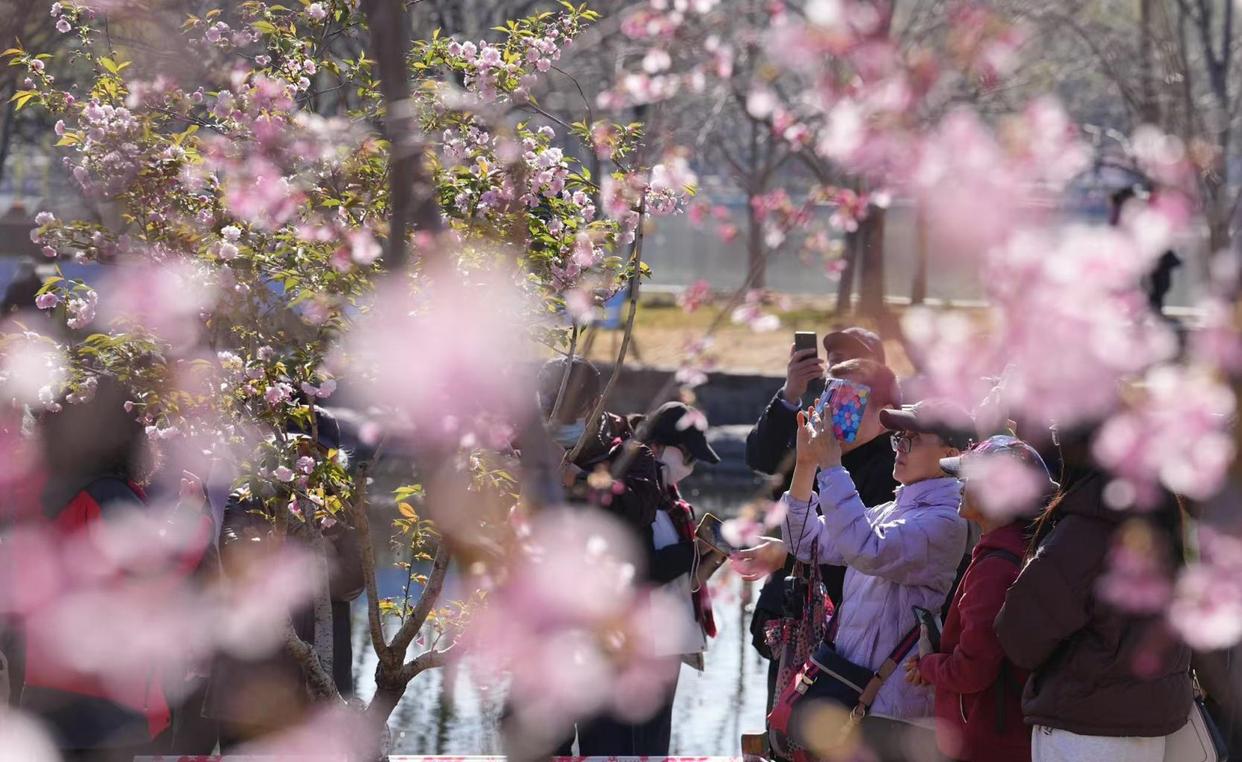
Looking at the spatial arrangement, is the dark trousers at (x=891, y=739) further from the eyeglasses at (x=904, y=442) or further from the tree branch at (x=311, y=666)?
the tree branch at (x=311, y=666)

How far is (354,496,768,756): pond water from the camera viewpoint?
628cm

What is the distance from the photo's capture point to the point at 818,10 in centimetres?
362

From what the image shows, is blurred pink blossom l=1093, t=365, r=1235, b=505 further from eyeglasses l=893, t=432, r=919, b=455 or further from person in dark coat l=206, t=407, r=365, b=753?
person in dark coat l=206, t=407, r=365, b=753

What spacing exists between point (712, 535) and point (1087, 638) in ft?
5.43

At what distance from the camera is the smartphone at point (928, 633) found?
377 cm

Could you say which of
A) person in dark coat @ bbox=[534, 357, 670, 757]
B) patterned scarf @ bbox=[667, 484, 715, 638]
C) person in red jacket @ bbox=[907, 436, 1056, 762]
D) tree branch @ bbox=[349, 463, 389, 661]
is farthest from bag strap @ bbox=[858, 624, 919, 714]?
tree branch @ bbox=[349, 463, 389, 661]

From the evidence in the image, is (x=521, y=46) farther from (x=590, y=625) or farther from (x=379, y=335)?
(x=590, y=625)

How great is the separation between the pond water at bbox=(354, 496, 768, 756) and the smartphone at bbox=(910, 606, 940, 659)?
235cm

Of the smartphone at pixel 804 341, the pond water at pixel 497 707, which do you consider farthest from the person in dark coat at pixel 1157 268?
the smartphone at pixel 804 341

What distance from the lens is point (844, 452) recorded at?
15.0 feet

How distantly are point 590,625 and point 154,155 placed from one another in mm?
1620

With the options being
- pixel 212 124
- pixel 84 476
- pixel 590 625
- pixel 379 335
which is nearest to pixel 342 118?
pixel 212 124

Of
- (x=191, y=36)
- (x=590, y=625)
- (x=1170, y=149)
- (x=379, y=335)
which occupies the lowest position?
(x=590, y=625)

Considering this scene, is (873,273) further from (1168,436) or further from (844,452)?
(1168,436)
